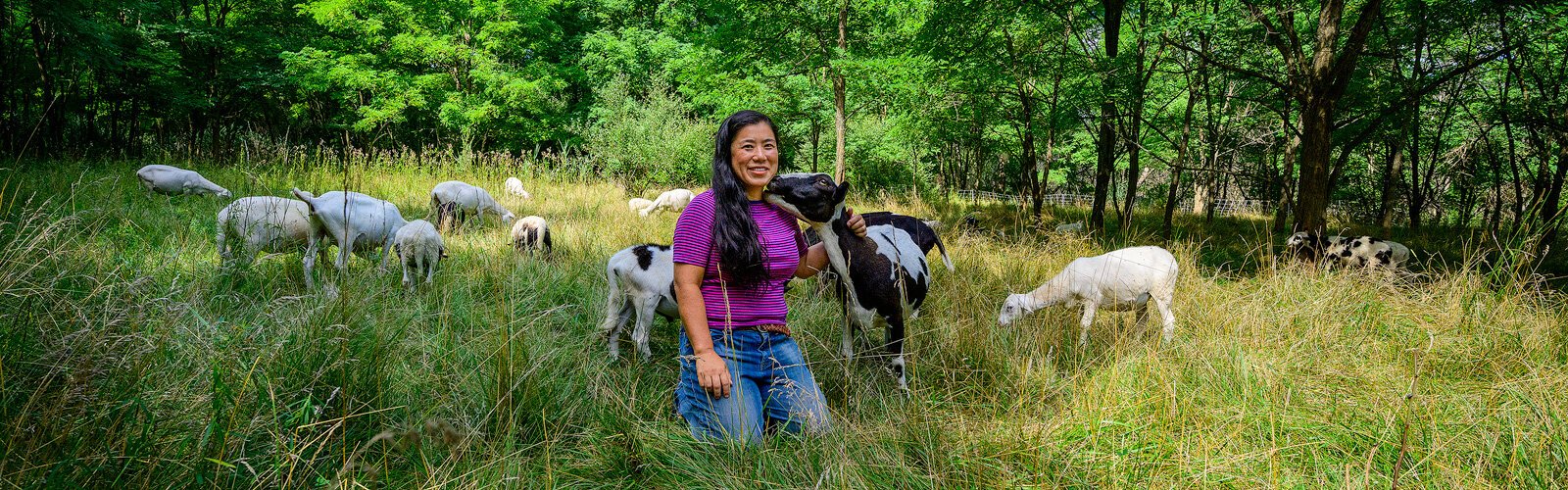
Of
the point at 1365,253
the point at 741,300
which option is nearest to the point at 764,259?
the point at 741,300

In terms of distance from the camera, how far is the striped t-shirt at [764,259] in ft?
8.35

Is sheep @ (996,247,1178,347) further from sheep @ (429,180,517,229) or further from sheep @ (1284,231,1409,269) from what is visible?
sheep @ (429,180,517,229)

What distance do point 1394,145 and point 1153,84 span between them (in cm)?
970

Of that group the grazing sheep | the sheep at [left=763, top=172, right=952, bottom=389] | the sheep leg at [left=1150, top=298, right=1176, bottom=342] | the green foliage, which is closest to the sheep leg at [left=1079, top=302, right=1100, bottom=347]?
the sheep leg at [left=1150, top=298, right=1176, bottom=342]

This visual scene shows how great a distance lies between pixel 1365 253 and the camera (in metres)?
7.38

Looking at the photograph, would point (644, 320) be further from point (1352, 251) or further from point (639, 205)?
point (1352, 251)

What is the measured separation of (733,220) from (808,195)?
0.33m

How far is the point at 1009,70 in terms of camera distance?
31.1ft

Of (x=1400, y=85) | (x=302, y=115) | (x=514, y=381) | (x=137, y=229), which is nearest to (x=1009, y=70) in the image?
(x=1400, y=85)

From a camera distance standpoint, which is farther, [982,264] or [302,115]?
[302,115]

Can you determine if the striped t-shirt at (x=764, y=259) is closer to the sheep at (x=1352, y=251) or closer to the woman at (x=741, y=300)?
the woman at (x=741, y=300)

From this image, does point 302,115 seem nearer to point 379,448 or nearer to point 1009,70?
point 1009,70

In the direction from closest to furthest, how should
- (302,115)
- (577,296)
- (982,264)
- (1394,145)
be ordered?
1. (577,296)
2. (982,264)
3. (1394,145)
4. (302,115)

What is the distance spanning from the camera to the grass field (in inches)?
79.0
